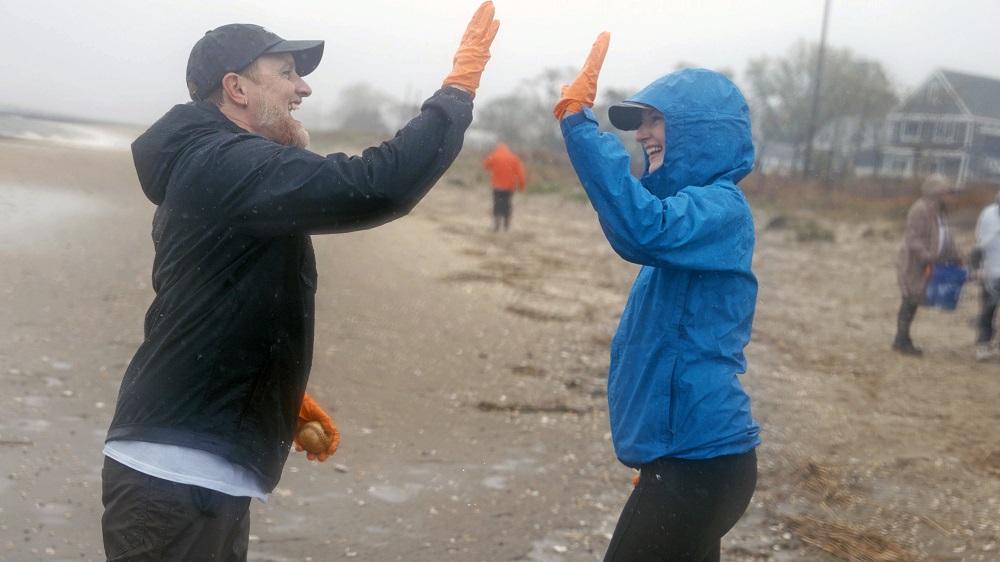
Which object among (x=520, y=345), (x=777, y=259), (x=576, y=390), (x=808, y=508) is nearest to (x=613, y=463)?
(x=808, y=508)

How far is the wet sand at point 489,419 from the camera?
4938mm

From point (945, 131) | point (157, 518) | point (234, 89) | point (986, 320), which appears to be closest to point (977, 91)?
point (945, 131)

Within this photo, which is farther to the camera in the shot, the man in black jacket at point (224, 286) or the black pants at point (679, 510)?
the black pants at point (679, 510)

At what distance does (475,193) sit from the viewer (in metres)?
33.8

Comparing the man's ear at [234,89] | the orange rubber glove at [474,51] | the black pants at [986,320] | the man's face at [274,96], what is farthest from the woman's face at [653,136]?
the black pants at [986,320]

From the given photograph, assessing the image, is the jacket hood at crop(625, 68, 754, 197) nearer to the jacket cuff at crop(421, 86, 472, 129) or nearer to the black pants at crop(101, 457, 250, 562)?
the jacket cuff at crop(421, 86, 472, 129)

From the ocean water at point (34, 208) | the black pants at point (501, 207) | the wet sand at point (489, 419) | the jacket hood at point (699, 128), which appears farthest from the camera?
the black pants at point (501, 207)

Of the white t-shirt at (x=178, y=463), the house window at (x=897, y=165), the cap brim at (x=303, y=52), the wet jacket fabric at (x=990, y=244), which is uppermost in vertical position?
the cap brim at (x=303, y=52)

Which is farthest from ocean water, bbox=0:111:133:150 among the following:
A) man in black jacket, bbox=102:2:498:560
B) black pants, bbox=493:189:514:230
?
black pants, bbox=493:189:514:230

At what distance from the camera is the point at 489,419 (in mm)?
6875

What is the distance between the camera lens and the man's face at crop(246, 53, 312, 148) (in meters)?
2.68

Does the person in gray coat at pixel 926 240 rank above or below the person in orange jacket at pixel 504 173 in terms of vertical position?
above

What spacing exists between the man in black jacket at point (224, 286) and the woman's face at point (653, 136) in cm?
58

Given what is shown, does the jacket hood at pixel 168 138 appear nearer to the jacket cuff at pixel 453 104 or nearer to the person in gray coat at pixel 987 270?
the jacket cuff at pixel 453 104
